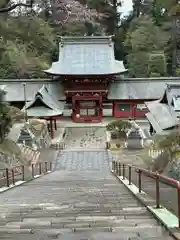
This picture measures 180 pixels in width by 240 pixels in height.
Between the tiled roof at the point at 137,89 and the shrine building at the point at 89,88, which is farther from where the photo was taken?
the tiled roof at the point at 137,89

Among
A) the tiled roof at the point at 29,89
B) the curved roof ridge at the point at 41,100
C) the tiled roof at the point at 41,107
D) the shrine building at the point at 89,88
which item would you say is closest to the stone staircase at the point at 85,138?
the tiled roof at the point at 41,107

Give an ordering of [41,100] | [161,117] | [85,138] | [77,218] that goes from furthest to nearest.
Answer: [41,100] < [85,138] < [161,117] < [77,218]

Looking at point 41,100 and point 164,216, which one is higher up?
point 41,100

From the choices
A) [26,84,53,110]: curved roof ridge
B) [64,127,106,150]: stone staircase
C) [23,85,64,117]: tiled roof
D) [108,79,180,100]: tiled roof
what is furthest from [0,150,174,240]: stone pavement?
[108,79,180,100]: tiled roof

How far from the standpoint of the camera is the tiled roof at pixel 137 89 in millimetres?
36469

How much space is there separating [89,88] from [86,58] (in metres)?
3.69

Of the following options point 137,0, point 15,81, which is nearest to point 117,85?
point 15,81

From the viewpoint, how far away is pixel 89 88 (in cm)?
3631

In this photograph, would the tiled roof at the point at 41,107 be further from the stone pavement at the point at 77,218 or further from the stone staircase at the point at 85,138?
the stone pavement at the point at 77,218

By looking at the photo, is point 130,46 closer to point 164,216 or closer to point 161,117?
point 161,117

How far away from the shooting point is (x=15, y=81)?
126 ft

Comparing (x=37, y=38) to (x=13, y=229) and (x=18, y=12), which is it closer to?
(x=18, y=12)

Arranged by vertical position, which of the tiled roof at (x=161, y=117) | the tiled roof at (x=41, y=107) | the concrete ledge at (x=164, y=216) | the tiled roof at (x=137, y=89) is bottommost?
the concrete ledge at (x=164, y=216)

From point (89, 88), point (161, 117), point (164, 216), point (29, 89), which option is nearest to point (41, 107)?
point (89, 88)
